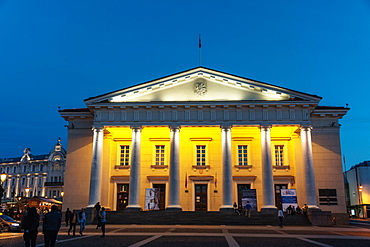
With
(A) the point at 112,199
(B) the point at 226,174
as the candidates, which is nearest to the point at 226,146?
(B) the point at 226,174

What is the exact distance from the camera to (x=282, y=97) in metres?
33.6

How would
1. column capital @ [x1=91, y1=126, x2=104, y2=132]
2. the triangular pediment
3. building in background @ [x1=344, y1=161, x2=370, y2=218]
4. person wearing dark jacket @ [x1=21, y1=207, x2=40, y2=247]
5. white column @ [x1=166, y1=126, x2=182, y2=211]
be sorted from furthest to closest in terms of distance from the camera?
building in background @ [x1=344, y1=161, x2=370, y2=218] < the triangular pediment < column capital @ [x1=91, y1=126, x2=104, y2=132] < white column @ [x1=166, y1=126, x2=182, y2=211] < person wearing dark jacket @ [x1=21, y1=207, x2=40, y2=247]

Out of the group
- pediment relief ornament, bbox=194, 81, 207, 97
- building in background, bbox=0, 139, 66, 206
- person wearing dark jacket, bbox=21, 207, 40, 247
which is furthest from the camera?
building in background, bbox=0, 139, 66, 206

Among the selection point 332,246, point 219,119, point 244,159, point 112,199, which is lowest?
point 332,246

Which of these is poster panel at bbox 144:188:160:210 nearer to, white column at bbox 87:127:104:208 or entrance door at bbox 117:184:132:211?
white column at bbox 87:127:104:208

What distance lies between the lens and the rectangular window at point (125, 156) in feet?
122

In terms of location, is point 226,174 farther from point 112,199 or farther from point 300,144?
point 112,199

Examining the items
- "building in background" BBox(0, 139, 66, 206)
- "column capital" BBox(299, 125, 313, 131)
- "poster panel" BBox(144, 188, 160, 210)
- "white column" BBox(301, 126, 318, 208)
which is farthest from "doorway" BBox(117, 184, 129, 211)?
"building in background" BBox(0, 139, 66, 206)

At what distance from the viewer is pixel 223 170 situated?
32.2 m

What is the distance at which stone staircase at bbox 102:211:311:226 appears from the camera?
2952 centimetres

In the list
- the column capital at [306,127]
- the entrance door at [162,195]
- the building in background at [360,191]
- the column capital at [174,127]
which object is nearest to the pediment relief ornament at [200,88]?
the column capital at [174,127]

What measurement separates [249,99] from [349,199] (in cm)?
3853

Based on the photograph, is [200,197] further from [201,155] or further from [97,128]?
[97,128]

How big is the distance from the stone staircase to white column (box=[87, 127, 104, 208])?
230cm
